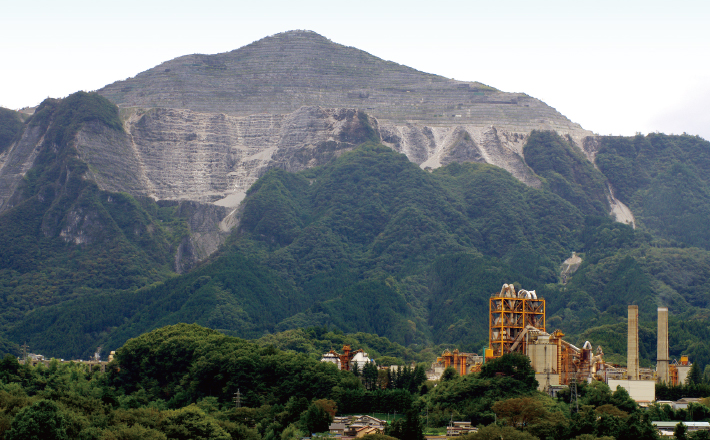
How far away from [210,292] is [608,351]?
67.6 metres

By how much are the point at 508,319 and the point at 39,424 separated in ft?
181

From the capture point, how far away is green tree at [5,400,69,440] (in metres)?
85.9

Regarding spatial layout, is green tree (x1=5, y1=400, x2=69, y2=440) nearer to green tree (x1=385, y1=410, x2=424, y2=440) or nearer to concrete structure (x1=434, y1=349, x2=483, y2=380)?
green tree (x1=385, y1=410, x2=424, y2=440)

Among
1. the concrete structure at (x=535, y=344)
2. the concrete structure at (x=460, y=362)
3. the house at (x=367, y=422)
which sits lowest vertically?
the house at (x=367, y=422)

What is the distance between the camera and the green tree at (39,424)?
85.9m

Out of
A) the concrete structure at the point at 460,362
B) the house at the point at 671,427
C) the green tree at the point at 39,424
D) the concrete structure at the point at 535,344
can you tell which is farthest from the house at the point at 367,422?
the green tree at the point at 39,424

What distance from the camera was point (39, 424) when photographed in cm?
8656

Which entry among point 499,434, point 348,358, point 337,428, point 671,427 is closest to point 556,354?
point 671,427

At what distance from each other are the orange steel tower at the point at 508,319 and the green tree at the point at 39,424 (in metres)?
50.4

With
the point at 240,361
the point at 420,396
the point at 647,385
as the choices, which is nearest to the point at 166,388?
the point at 240,361

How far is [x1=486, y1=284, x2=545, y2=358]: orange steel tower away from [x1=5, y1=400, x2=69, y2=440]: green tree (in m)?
50.4

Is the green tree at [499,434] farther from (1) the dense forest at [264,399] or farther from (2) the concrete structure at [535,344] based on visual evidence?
(2) the concrete structure at [535,344]

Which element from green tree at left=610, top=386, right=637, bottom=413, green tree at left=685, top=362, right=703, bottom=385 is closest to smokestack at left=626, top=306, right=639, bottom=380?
green tree at left=685, top=362, right=703, bottom=385

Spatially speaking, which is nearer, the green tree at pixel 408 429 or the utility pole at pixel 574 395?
the green tree at pixel 408 429
